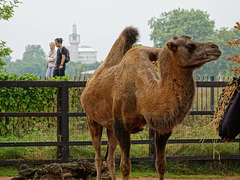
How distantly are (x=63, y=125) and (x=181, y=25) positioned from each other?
296 feet

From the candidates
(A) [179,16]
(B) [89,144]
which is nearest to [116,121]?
(B) [89,144]

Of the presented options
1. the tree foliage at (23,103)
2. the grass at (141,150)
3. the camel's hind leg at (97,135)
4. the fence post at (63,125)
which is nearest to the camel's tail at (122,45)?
the camel's hind leg at (97,135)

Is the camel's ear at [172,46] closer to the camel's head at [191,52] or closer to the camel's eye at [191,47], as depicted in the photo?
the camel's head at [191,52]

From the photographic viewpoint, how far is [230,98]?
5.40 metres

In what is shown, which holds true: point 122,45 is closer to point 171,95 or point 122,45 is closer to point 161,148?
point 161,148

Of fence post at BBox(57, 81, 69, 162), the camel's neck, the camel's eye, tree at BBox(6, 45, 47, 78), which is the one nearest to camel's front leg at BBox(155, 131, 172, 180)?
the camel's neck

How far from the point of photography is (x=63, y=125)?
31.5 ft

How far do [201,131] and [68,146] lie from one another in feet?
10.8

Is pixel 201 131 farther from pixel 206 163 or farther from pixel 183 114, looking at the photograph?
pixel 183 114

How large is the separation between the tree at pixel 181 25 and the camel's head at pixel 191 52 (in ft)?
289

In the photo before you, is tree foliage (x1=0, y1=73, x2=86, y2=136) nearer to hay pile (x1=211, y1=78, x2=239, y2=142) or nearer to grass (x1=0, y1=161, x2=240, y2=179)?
grass (x1=0, y1=161, x2=240, y2=179)

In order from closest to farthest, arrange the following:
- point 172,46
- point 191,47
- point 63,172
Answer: point 191,47
point 172,46
point 63,172

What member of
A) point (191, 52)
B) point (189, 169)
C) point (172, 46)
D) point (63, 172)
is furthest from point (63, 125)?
point (191, 52)

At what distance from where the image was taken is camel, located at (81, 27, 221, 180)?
487 cm
